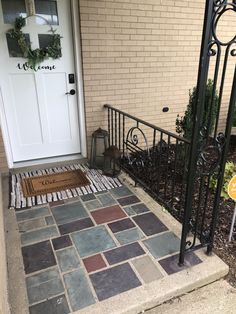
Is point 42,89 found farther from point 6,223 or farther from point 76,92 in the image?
point 6,223

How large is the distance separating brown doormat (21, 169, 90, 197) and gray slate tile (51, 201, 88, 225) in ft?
1.06

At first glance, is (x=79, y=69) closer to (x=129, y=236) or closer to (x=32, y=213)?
(x=32, y=213)

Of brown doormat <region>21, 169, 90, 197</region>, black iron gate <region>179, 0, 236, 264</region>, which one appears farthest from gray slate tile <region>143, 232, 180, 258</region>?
brown doormat <region>21, 169, 90, 197</region>

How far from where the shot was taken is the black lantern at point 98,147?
297 centimetres

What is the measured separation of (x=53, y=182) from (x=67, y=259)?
1186 millimetres

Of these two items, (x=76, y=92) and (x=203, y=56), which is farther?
(x=76, y=92)

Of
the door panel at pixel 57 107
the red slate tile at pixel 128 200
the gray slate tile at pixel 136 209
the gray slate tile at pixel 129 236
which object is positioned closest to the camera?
the gray slate tile at pixel 129 236

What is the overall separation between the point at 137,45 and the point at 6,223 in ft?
8.00

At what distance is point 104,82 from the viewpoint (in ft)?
9.87

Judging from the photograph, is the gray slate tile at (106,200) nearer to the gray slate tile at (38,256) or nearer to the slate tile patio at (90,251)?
the slate tile patio at (90,251)

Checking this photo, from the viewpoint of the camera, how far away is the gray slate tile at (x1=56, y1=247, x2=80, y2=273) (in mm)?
1688

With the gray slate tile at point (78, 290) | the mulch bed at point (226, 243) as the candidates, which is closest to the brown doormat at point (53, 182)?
the gray slate tile at point (78, 290)

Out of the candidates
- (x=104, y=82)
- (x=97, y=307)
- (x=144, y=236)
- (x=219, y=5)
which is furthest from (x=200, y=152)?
(x=104, y=82)

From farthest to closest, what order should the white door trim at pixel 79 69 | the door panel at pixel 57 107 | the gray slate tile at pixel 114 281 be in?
1. the door panel at pixel 57 107
2. the white door trim at pixel 79 69
3. the gray slate tile at pixel 114 281
